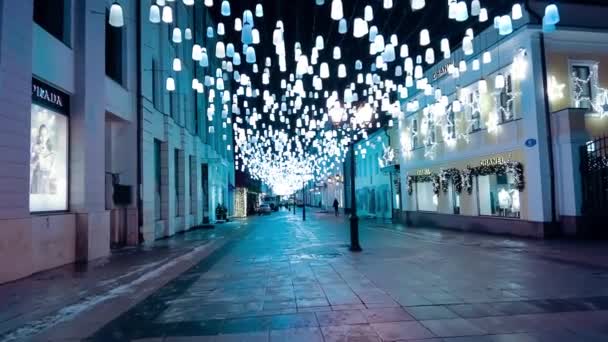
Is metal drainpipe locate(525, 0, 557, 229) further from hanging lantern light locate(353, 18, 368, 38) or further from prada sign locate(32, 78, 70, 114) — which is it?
prada sign locate(32, 78, 70, 114)

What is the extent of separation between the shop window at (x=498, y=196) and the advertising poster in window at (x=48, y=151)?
631 inches

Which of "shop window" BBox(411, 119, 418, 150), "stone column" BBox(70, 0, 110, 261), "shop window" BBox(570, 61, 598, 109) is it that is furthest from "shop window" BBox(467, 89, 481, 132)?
"stone column" BBox(70, 0, 110, 261)

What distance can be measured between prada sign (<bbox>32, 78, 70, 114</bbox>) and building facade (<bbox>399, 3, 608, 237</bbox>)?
12.4 metres

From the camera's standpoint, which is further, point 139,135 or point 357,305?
point 139,135

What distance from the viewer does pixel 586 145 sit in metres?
16.7

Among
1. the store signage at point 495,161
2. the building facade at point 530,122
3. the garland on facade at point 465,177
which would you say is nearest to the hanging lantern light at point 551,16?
the building facade at point 530,122

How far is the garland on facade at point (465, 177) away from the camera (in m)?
17.9

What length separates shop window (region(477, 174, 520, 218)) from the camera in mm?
18528

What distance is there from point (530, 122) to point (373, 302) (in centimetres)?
1301

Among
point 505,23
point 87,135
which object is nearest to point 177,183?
point 87,135

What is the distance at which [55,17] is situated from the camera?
506 inches

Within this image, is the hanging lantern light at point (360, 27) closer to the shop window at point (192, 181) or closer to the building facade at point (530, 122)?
the building facade at point (530, 122)

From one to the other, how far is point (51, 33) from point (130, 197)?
7227 mm

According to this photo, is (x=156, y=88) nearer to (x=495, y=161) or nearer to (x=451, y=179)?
(x=451, y=179)
